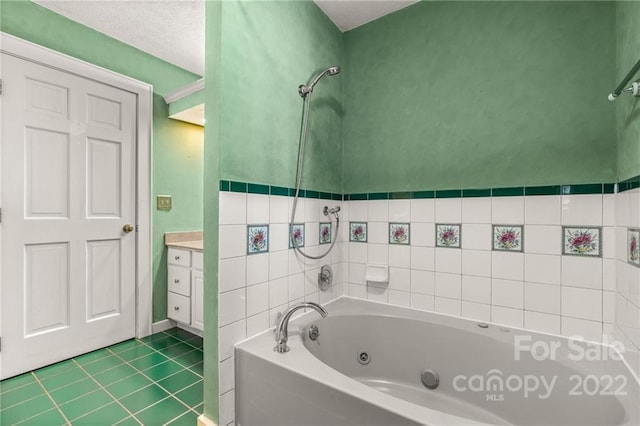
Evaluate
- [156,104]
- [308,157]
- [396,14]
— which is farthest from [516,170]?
[156,104]

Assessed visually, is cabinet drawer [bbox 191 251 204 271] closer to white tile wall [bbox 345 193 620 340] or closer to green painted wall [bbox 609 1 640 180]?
white tile wall [bbox 345 193 620 340]

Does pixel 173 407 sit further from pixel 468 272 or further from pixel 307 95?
pixel 307 95

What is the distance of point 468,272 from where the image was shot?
1.59 metres

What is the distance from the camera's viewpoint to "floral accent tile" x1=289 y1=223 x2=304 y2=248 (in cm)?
157

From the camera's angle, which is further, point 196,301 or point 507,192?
point 196,301

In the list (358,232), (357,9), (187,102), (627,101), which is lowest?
(358,232)

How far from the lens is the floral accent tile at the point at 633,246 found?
101cm

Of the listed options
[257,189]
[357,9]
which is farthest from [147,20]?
[257,189]

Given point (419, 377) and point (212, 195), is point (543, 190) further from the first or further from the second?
point (212, 195)

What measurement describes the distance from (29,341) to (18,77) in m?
1.63

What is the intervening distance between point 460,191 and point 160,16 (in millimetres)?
2236

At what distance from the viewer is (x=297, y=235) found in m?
1.63

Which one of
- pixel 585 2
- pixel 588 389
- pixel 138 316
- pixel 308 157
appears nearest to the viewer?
pixel 588 389

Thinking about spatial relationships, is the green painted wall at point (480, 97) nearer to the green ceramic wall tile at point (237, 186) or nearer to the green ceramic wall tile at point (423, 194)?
the green ceramic wall tile at point (423, 194)
